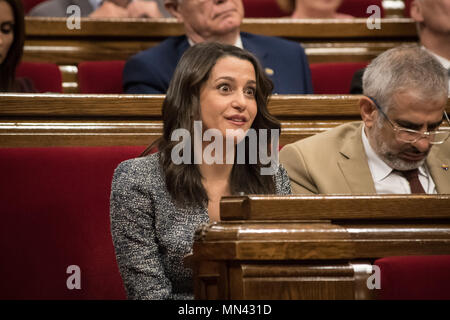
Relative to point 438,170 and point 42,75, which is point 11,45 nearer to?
point 42,75

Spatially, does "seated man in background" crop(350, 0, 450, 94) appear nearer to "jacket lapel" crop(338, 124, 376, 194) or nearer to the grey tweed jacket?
"jacket lapel" crop(338, 124, 376, 194)

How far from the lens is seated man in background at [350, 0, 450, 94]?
1.27m

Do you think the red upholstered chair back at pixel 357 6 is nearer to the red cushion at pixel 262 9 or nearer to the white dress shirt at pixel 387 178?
the red cushion at pixel 262 9

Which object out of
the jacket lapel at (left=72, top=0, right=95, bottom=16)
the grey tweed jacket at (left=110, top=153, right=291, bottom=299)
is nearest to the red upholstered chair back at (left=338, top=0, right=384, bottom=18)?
the jacket lapel at (left=72, top=0, right=95, bottom=16)

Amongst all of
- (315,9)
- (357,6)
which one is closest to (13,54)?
(315,9)

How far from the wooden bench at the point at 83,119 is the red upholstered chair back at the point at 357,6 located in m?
0.82

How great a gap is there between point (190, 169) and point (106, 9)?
2.76 ft

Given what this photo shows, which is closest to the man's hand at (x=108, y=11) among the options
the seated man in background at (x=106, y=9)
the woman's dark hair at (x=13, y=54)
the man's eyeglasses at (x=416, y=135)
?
the seated man in background at (x=106, y=9)

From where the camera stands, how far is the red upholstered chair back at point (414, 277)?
1.65 ft

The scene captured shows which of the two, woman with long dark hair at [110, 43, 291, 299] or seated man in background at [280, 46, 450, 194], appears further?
seated man in background at [280, 46, 450, 194]

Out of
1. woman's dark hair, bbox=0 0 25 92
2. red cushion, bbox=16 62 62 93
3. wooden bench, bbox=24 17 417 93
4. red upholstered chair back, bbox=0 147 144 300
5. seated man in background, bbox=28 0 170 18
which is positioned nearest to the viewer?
red upholstered chair back, bbox=0 147 144 300

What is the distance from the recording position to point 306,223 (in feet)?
1.61

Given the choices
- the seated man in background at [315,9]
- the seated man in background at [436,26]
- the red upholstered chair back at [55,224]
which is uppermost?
the seated man in background at [315,9]

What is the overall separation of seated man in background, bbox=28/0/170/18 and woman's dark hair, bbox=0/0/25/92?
14.9 inches
